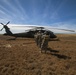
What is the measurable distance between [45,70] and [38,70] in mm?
436

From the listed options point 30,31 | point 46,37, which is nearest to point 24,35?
point 30,31

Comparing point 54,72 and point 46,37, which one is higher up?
point 46,37

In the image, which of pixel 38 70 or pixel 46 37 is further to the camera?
pixel 46 37

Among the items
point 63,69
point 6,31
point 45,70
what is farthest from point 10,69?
point 6,31

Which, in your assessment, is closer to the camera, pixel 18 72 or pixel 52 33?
pixel 18 72

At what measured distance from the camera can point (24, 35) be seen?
23922 mm

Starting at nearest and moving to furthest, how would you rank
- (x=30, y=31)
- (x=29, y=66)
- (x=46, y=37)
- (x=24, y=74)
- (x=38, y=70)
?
(x=24, y=74) < (x=38, y=70) < (x=29, y=66) < (x=46, y=37) < (x=30, y=31)

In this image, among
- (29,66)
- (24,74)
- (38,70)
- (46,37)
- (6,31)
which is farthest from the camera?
(6,31)

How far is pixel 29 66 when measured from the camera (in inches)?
302

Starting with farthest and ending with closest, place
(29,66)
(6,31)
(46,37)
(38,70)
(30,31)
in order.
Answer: (6,31)
(30,31)
(46,37)
(29,66)
(38,70)

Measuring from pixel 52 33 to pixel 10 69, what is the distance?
18015 millimetres

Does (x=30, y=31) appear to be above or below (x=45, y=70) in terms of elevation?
above

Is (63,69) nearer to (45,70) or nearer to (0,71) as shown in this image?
(45,70)

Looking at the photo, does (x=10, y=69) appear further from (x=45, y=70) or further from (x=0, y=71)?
(x=45, y=70)
